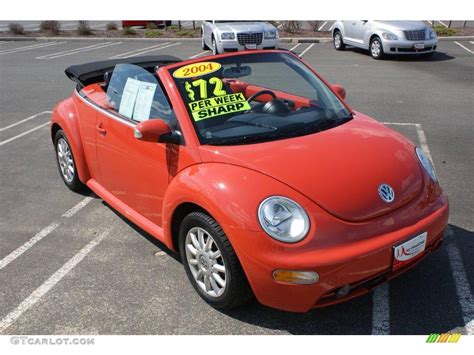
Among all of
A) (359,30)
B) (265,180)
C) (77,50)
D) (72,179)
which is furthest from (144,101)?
(77,50)

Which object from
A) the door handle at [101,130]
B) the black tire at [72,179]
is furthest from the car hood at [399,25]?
the door handle at [101,130]

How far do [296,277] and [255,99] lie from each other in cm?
167

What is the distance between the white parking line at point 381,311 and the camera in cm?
294

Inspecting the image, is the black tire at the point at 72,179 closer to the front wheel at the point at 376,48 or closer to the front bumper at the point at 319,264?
the front bumper at the point at 319,264

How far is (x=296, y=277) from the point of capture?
264cm

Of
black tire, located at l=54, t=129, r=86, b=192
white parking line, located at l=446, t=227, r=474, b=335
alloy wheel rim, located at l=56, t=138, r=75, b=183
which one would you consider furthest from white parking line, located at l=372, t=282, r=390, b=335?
alloy wheel rim, located at l=56, t=138, r=75, b=183

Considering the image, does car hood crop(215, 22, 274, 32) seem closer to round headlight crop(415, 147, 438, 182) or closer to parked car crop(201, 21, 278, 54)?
parked car crop(201, 21, 278, 54)

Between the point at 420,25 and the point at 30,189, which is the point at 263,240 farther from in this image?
the point at 420,25

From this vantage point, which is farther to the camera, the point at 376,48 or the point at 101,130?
the point at 376,48

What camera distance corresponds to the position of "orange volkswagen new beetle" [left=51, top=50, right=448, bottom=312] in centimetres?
271

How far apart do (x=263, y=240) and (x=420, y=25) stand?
12622mm

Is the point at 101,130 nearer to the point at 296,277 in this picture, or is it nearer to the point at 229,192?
the point at 229,192

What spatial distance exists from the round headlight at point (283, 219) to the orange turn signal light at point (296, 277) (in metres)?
0.17
